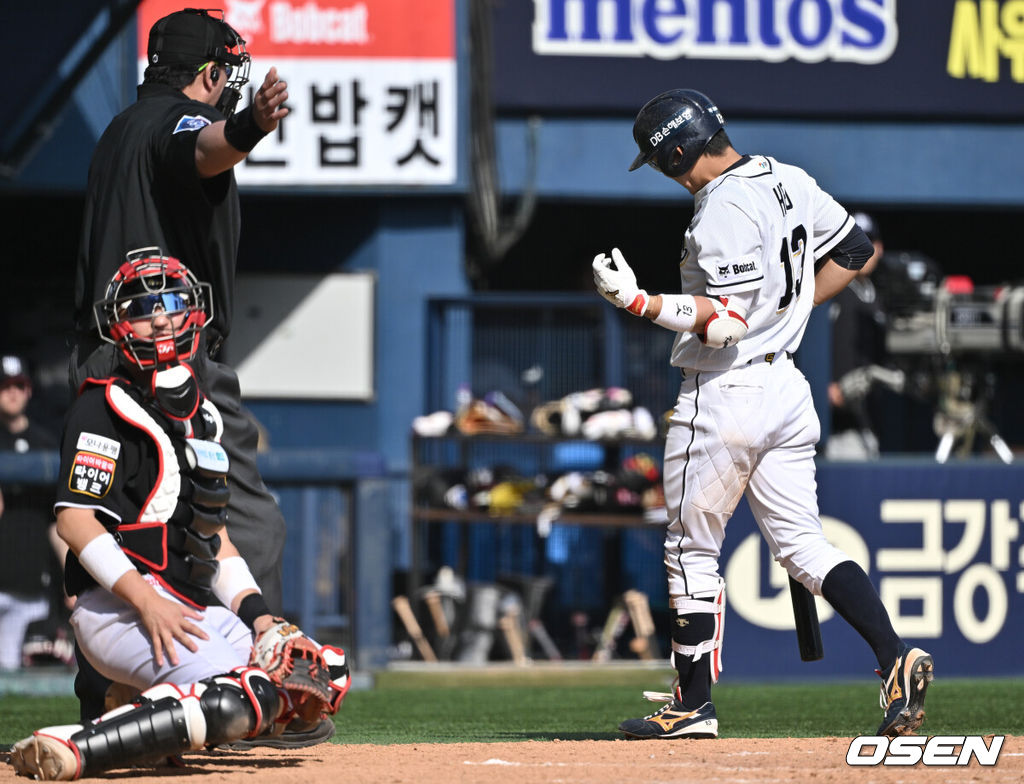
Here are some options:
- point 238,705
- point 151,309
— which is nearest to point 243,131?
point 151,309

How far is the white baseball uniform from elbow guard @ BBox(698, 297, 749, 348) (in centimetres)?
8

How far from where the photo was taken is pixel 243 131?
4.48 meters

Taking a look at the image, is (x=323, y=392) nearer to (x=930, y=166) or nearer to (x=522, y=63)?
(x=522, y=63)

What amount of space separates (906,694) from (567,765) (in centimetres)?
118

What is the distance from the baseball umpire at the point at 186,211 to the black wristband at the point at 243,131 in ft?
0.58

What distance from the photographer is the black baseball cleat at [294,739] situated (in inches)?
195

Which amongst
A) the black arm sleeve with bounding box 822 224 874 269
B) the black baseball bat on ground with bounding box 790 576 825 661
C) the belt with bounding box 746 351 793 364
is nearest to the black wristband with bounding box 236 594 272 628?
the belt with bounding box 746 351 793 364

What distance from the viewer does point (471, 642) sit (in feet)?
31.5

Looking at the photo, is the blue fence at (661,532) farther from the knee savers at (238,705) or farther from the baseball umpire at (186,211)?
the knee savers at (238,705)

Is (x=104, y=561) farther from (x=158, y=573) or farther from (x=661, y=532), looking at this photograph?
(x=661, y=532)

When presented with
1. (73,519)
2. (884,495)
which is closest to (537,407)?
(884,495)

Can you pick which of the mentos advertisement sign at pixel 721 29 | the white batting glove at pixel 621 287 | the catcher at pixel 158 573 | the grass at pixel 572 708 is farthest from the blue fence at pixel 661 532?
the catcher at pixel 158 573

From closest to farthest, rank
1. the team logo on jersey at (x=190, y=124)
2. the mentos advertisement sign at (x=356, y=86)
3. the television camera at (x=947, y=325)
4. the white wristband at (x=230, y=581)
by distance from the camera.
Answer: the white wristband at (x=230, y=581)
the team logo on jersey at (x=190, y=124)
the television camera at (x=947, y=325)
the mentos advertisement sign at (x=356, y=86)

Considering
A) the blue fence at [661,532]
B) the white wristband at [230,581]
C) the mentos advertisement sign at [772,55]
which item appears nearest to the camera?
the white wristband at [230,581]
